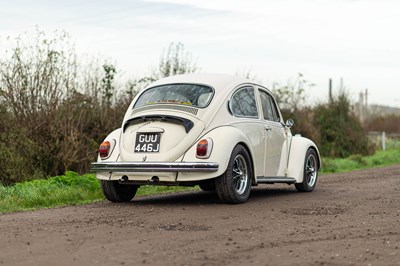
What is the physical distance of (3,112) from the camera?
1410 cm

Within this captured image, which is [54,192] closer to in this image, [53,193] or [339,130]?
[53,193]

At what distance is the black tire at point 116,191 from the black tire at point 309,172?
3.23 metres

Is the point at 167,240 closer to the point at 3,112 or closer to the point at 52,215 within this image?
the point at 52,215

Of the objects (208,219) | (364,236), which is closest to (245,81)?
(208,219)

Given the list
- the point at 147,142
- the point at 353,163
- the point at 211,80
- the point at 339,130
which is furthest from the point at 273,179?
the point at 339,130

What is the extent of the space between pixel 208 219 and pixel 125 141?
2381 millimetres

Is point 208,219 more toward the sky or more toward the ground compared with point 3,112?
more toward the ground

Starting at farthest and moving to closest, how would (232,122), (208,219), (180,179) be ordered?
1. (232,122)
2. (180,179)
3. (208,219)

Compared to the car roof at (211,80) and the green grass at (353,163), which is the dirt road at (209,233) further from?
the green grass at (353,163)

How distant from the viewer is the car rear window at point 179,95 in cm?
1053

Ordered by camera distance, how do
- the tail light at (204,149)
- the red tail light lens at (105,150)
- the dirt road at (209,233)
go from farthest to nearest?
the red tail light lens at (105,150)
the tail light at (204,149)
the dirt road at (209,233)

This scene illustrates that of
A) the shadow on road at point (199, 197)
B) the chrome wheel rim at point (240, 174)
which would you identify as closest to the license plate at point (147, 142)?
the shadow on road at point (199, 197)

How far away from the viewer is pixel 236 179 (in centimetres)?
1042

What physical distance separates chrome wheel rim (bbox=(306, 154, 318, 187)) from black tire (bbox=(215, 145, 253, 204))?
2.60 meters
